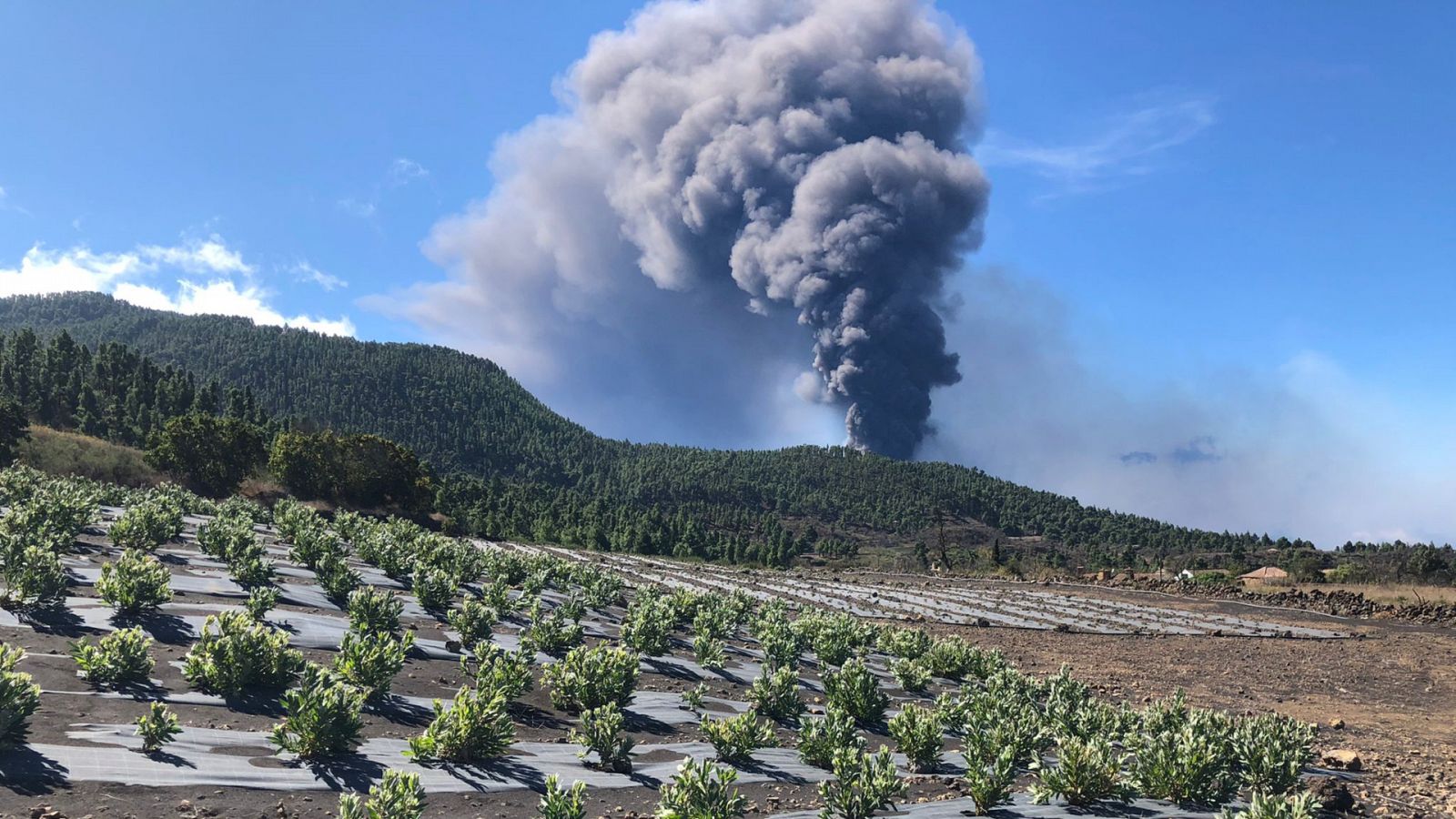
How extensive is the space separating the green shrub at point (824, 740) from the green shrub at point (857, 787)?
1575mm

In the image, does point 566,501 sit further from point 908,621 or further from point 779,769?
point 779,769

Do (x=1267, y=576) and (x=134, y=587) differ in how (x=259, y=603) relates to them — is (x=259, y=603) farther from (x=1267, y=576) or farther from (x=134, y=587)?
(x=1267, y=576)

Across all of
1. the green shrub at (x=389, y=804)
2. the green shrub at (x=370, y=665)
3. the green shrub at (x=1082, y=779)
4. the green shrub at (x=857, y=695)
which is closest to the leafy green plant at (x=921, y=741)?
the green shrub at (x=1082, y=779)

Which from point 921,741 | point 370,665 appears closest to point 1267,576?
point 921,741

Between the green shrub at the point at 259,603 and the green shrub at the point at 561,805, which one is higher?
the green shrub at the point at 259,603

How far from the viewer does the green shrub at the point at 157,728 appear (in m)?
8.41

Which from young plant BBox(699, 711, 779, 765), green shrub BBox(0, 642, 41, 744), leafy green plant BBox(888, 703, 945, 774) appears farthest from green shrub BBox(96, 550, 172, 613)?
leafy green plant BBox(888, 703, 945, 774)

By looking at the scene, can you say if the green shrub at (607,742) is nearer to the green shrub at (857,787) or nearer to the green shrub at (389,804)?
the green shrub at (857,787)

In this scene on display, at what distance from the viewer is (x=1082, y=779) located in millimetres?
10250

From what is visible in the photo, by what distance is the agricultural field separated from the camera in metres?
8.37

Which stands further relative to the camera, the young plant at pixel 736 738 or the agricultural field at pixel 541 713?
the young plant at pixel 736 738

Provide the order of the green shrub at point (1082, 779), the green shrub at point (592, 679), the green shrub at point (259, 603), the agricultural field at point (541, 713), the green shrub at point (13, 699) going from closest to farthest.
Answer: the green shrub at point (13, 699) → the agricultural field at point (541, 713) → the green shrub at point (1082, 779) → the green shrub at point (592, 679) → the green shrub at point (259, 603)

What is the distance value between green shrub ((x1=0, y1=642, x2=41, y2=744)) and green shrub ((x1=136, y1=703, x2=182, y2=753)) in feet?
3.38

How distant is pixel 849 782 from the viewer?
8.90 metres
